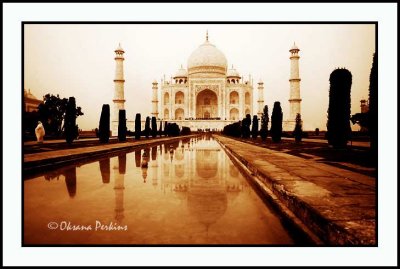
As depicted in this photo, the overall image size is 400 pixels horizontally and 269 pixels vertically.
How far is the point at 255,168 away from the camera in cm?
406

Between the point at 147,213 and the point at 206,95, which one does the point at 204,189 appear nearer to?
the point at 147,213

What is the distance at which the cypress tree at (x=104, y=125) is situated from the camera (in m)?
12.8

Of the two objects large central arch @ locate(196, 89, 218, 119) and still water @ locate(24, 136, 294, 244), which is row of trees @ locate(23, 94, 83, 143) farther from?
large central arch @ locate(196, 89, 218, 119)

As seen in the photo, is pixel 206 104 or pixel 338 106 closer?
pixel 338 106

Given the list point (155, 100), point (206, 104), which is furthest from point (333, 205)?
point (206, 104)

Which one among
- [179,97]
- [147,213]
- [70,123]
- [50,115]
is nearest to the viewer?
[147,213]

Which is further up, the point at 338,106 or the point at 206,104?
the point at 206,104

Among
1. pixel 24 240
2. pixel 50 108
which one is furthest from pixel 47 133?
pixel 24 240

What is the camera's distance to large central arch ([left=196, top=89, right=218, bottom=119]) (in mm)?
43312

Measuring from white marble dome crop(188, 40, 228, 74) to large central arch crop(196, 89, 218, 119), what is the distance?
11.2 feet

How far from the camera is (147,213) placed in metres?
2.23

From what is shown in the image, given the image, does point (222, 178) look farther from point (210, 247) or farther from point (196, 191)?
point (210, 247)
